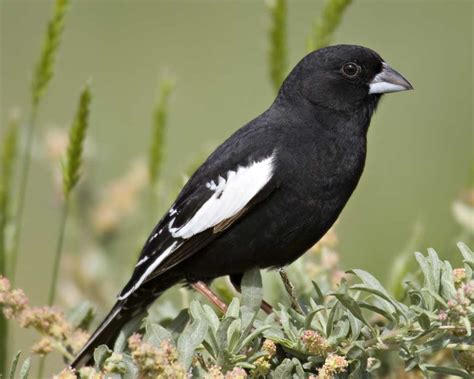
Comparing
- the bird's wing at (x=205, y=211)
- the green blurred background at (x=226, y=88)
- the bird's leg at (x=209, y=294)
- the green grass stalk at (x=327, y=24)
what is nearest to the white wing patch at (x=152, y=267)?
the bird's wing at (x=205, y=211)

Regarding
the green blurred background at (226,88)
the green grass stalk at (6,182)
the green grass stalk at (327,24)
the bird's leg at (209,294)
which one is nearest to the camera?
the green grass stalk at (6,182)

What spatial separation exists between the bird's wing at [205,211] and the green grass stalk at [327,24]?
0.59 metres

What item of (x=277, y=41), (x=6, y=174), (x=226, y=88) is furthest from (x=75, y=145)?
(x=226, y=88)

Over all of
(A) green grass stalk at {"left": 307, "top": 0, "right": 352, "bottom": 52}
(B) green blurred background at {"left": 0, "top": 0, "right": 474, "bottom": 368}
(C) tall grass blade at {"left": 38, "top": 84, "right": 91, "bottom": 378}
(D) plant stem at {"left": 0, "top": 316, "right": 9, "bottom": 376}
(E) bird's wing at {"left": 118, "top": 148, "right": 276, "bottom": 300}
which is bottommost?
(D) plant stem at {"left": 0, "top": 316, "right": 9, "bottom": 376}

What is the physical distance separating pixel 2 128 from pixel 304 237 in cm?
541

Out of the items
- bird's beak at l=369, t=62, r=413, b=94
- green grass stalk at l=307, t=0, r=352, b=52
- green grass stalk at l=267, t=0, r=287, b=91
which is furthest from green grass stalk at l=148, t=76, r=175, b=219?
bird's beak at l=369, t=62, r=413, b=94

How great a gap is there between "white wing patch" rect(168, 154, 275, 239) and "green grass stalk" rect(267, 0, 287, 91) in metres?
0.54

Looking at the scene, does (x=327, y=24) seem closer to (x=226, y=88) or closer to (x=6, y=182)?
(x=6, y=182)

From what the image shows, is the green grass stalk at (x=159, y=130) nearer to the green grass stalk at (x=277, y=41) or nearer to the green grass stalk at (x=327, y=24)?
the green grass stalk at (x=277, y=41)

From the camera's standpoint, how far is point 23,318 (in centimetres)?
231

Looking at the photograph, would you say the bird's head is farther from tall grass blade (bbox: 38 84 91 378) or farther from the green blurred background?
the green blurred background

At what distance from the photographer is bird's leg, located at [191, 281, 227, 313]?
2859mm

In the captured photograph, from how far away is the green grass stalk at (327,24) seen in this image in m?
3.06

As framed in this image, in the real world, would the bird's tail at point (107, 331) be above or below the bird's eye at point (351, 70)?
below
